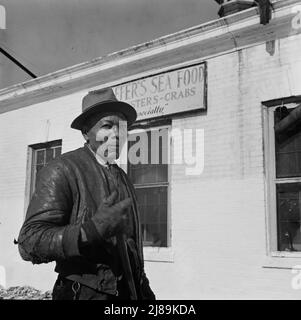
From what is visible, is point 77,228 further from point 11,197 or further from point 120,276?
point 11,197

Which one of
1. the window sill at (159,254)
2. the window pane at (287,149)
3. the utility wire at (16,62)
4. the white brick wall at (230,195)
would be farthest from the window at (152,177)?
the utility wire at (16,62)

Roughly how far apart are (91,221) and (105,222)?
0.18ft

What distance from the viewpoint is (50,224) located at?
1765 mm

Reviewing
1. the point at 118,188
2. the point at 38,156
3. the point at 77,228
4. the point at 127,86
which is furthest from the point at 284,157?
the point at 38,156

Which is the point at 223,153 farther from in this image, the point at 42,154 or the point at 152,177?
the point at 42,154

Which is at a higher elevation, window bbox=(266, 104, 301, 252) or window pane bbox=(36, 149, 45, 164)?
window pane bbox=(36, 149, 45, 164)

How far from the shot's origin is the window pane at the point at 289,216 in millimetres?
5262

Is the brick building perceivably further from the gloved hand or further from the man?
the gloved hand

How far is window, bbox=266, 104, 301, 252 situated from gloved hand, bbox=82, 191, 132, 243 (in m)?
3.99

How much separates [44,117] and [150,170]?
2607 millimetres

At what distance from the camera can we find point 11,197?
844 centimetres

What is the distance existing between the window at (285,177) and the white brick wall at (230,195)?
0.49ft

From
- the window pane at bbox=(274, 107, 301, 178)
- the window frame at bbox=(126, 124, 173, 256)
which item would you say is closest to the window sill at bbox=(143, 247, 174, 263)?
the window frame at bbox=(126, 124, 173, 256)

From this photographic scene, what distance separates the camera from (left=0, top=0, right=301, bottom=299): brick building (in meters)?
5.32
